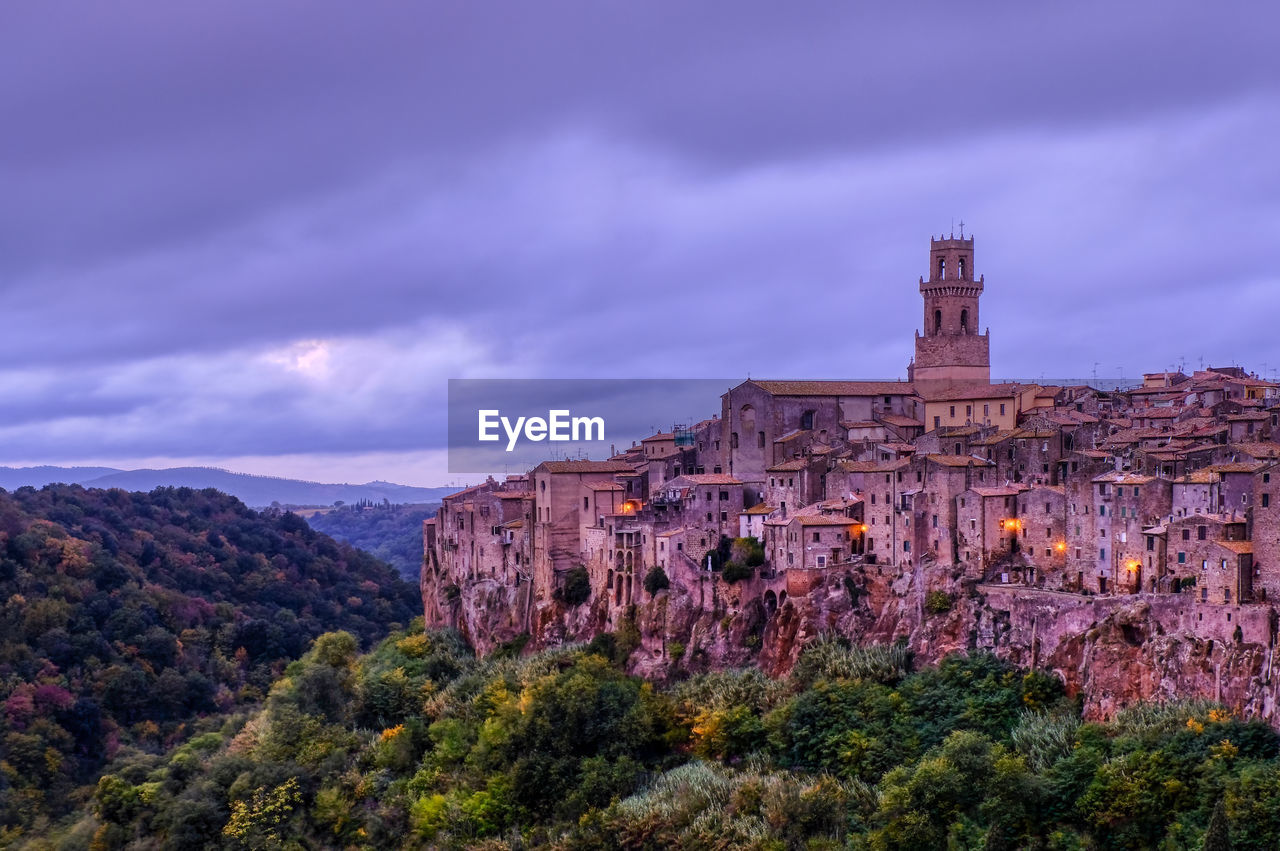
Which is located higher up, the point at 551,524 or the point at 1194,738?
the point at 551,524

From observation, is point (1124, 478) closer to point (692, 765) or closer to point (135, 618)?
point (692, 765)

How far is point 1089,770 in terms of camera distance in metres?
41.9

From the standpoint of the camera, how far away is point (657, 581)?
60406 millimetres

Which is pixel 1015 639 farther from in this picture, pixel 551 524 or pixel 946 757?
pixel 551 524

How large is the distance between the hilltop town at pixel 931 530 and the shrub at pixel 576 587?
0.33ft

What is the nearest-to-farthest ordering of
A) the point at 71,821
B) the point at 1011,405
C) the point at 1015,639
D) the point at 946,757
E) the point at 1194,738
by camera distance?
the point at 1194,738, the point at 946,757, the point at 1015,639, the point at 1011,405, the point at 71,821

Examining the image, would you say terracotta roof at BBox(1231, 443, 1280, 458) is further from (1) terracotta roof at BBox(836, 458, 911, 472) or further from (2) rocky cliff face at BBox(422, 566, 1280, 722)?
(1) terracotta roof at BBox(836, 458, 911, 472)

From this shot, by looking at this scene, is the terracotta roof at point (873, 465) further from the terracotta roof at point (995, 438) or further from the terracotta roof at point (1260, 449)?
the terracotta roof at point (1260, 449)

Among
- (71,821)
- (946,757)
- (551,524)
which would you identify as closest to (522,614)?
(551,524)

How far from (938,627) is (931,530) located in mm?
4131

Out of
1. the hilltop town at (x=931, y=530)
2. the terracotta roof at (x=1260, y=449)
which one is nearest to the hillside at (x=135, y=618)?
the hilltop town at (x=931, y=530)

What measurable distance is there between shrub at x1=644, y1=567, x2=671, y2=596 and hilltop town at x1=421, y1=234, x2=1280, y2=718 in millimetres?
124

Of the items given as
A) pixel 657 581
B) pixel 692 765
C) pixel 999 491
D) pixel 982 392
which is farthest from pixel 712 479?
pixel 999 491

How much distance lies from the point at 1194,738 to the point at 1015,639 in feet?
27.7
